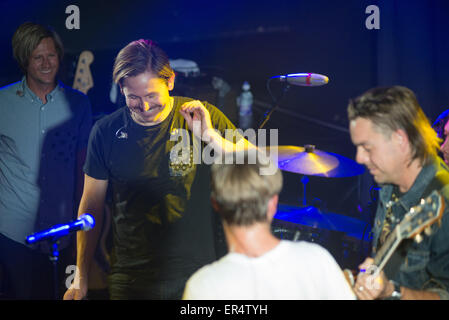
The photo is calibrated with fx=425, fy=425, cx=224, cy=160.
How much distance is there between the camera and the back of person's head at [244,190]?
1.69 metres

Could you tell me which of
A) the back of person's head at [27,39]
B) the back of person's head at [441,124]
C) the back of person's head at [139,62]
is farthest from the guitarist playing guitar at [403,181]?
the back of person's head at [27,39]

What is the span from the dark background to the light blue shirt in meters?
1.34

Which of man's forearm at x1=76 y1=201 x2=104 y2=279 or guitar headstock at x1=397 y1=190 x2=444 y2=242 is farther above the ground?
guitar headstock at x1=397 y1=190 x2=444 y2=242

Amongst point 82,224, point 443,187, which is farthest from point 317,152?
point 82,224

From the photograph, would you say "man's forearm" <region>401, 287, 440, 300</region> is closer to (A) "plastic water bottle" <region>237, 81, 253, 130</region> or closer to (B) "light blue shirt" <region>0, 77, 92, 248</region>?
(B) "light blue shirt" <region>0, 77, 92, 248</region>

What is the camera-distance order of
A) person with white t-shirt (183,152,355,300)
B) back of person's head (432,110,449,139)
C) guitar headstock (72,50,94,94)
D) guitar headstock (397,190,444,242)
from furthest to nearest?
guitar headstock (72,50,94,94), back of person's head (432,110,449,139), guitar headstock (397,190,444,242), person with white t-shirt (183,152,355,300)

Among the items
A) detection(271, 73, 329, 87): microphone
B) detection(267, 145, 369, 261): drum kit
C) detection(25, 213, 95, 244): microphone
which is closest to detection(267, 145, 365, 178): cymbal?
detection(267, 145, 369, 261): drum kit

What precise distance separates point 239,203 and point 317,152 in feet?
7.71

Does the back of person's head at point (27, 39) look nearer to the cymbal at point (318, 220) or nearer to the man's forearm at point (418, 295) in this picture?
the cymbal at point (318, 220)

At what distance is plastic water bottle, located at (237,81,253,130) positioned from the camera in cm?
546

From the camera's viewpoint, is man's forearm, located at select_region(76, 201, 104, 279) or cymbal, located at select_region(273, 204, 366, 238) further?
cymbal, located at select_region(273, 204, 366, 238)

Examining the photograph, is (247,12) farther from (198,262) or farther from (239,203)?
(239,203)
